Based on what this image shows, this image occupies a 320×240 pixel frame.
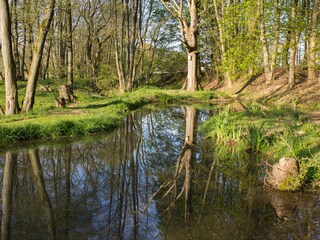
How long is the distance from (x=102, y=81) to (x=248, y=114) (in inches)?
680

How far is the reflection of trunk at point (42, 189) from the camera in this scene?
4012mm

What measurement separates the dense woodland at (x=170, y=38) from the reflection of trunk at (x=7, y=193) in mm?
5206

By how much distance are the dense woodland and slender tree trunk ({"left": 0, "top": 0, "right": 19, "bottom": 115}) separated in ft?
0.10

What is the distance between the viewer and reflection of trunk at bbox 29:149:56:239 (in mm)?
4012

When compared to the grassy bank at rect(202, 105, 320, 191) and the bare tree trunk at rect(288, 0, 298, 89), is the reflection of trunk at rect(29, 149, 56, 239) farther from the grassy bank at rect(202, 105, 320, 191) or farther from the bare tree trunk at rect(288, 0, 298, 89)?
the bare tree trunk at rect(288, 0, 298, 89)

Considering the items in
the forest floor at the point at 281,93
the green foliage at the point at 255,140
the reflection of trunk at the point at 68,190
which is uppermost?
the forest floor at the point at 281,93

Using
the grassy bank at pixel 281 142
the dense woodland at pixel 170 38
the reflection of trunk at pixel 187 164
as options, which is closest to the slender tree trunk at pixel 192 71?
the dense woodland at pixel 170 38

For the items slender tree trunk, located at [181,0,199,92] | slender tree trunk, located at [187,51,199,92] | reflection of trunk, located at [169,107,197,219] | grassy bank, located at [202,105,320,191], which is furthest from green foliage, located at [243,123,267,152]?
slender tree trunk, located at [187,51,199,92]

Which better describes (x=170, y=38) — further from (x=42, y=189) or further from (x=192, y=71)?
(x=42, y=189)

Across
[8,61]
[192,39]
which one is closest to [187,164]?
[8,61]

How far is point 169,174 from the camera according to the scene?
243 inches

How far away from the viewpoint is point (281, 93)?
683 inches

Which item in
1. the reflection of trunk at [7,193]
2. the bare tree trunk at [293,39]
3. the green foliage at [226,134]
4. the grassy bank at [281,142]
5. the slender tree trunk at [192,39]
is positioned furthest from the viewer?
the slender tree trunk at [192,39]

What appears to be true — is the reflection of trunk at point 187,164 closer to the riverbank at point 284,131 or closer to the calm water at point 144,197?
the calm water at point 144,197
